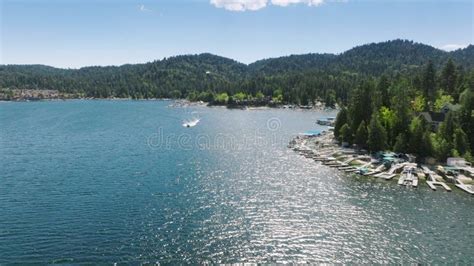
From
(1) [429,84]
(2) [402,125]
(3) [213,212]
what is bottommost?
(3) [213,212]

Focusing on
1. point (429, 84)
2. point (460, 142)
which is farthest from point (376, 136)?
point (429, 84)

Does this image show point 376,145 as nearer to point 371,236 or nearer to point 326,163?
point 326,163

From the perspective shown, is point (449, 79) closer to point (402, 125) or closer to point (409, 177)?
point (402, 125)

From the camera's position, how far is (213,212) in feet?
163

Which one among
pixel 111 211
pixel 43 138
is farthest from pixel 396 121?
pixel 43 138

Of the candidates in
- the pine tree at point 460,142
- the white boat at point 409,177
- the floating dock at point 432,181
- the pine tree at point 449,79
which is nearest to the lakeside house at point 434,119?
the pine tree at point 460,142

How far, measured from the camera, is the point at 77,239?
1608 inches

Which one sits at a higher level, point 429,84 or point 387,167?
→ point 429,84

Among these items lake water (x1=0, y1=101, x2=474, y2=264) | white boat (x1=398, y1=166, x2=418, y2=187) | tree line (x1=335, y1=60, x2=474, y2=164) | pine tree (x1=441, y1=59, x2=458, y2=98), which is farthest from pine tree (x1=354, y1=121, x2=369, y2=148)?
pine tree (x1=441, y1=59, x2=458, y2=98)

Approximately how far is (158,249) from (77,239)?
9.36 meters

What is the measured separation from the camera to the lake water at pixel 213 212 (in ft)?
127

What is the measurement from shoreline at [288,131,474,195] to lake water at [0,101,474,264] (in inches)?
94.9

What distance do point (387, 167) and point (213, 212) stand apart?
124 ft

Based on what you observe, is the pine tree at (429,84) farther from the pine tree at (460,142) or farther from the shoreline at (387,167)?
the pine tree at (460,142)
